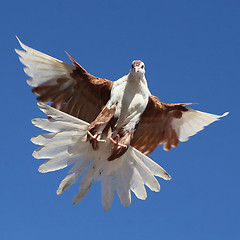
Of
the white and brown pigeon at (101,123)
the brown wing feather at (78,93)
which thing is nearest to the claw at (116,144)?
the white and brown pigeon at (101,123)

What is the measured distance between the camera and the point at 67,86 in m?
7.14

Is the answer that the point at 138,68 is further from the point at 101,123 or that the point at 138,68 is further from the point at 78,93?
the point at 78,93

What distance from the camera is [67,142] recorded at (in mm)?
6555

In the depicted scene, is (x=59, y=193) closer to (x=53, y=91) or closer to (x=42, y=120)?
(x=42, y=120)

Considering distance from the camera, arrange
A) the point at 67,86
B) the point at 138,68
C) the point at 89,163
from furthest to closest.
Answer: the point at 67,86 < the point at 89,163 < the point at 138,68

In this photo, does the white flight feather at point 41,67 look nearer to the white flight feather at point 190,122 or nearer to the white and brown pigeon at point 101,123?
the white and brown pigeon at point 101,123

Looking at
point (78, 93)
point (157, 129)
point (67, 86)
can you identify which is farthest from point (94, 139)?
point (157, 129)

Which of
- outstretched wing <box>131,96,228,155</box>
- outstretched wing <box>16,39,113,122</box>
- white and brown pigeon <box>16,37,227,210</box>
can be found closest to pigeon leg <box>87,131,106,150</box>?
white and brown pigeon <box>16,37,227,210</box>

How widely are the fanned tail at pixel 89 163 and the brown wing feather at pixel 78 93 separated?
2.24 feet

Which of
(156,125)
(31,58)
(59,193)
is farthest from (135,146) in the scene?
(31,58)

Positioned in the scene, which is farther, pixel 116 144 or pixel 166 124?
pixel 166 124

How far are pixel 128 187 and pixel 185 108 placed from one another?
1422 mm

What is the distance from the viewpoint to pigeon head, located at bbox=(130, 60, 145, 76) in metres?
6.63

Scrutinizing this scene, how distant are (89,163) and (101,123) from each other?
70cm
